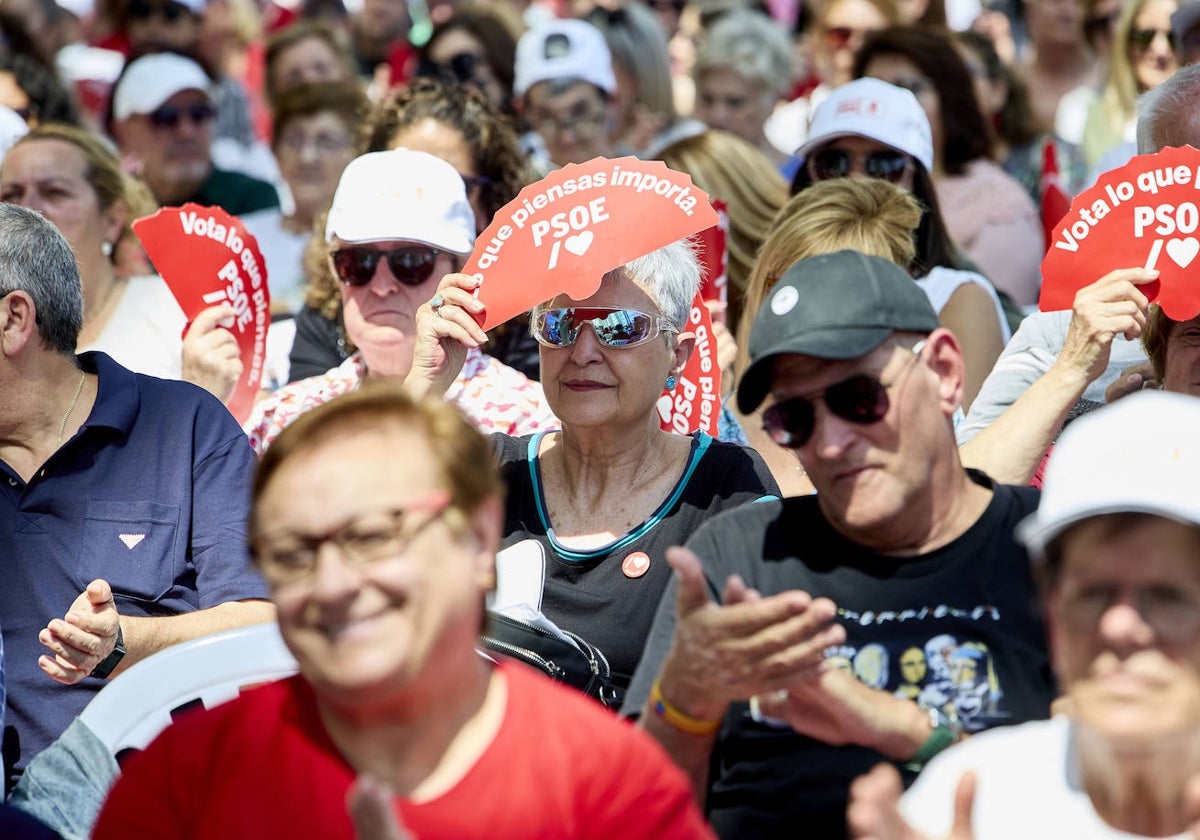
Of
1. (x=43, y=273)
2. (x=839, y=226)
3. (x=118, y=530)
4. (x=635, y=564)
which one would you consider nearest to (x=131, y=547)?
(x=118, y=530)

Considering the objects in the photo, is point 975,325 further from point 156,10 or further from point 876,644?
point 156,10

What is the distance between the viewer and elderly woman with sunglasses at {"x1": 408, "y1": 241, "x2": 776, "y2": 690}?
12.4 feet

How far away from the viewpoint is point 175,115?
7781mm

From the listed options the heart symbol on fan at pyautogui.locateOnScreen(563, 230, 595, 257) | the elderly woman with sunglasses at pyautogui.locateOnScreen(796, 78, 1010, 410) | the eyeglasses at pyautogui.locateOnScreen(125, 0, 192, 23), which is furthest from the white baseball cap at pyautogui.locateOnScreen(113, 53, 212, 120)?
Result: the heart symbol on fan at pyautogui.locateOnScreen(563, 230, 595, 257)

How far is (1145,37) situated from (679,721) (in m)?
5.19

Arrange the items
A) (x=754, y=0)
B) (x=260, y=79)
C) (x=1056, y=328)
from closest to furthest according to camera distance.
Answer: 1. (x=1056, y=328)
2. (x=754, y=0)
3. (x=260, y=79)

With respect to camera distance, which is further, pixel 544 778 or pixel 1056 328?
pixel 1056 328

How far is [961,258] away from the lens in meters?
5.51

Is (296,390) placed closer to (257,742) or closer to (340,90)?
(257,742)

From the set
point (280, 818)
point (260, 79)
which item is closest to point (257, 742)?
point (280, 818)

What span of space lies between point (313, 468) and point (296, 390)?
244cm

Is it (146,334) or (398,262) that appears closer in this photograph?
(398,262)

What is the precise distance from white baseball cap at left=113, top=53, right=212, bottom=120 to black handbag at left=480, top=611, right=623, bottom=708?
16.1ft

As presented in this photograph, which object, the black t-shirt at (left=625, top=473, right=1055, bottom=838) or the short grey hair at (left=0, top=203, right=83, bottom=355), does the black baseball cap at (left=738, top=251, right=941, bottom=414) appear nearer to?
the black t-shirt at (left=625, top=473, right=1055, bottom=838)
